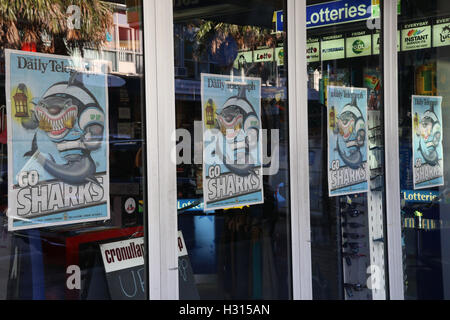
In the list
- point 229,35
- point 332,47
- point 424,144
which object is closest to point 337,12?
point 332,47

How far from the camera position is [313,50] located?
367 centimetres

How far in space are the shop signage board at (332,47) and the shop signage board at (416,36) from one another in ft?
1.95

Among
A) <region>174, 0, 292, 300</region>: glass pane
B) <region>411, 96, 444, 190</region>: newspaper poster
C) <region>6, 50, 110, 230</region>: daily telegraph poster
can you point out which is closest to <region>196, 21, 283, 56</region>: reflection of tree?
<region>174, 0, 292, 300</region>: glass pane

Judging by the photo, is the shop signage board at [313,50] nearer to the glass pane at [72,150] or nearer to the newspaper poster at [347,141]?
the newspaper poster at [347,141]

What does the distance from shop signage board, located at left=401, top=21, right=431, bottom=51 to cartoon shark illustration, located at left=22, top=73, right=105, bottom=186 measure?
257 centimetres

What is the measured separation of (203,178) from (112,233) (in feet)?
1.81

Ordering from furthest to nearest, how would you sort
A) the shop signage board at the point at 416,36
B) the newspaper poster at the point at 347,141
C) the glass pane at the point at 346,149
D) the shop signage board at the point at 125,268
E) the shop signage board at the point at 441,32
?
the shop signage board at the point at 441,32 < the shop signage board at the point at 416,36 < the newspaper poster at the point at 347,141 < the glass pane at the point at 346,149 < the shop signage board at the point at 125,268

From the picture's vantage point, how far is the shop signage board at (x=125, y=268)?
2869 millimetres

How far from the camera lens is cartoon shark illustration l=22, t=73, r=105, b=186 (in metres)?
2.49

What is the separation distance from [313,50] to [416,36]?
120cm

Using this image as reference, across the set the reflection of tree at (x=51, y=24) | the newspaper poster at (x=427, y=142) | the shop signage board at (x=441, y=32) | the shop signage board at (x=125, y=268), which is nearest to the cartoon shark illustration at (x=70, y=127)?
the reflection of tree at (x=51, y=24)

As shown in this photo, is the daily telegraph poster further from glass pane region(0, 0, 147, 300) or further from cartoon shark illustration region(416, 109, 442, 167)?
cartoon shark illustration region(416, 109, 442, 167)
